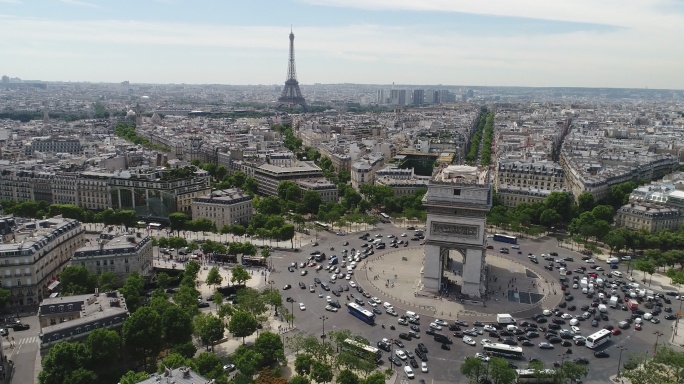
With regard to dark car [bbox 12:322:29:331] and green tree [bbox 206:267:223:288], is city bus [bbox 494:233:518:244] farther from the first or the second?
dark car [bbox 12:322:29:331]

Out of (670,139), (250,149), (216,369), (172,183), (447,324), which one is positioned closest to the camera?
(216,369)

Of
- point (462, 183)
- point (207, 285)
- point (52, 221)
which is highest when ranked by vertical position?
point (462, 183)

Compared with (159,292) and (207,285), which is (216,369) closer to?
(159,292)

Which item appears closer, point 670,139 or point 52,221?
point 52,221

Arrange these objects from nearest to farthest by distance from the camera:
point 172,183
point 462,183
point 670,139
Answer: point 462,183, point 172,183, point 670,139

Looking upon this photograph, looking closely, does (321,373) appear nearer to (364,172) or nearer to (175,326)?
(175,326)

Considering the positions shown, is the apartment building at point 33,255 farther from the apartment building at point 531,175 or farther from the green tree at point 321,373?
the apartment building at point 531,175

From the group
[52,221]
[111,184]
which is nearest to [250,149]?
[111,184]

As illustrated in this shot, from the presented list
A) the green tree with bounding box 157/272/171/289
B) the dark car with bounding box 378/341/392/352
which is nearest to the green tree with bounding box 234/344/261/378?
the dark car with bounding box 378/341/392/352
